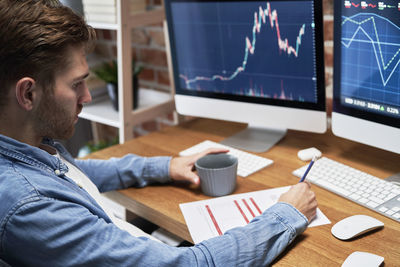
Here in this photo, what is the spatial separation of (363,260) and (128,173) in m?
0.68

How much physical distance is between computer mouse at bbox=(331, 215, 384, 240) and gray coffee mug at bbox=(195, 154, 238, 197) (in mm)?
282

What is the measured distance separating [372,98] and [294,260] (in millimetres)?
510

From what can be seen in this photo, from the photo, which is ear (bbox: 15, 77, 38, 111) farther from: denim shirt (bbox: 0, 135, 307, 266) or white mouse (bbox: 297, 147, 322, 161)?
white mouse (bbox: 297, 147, 322, 161)

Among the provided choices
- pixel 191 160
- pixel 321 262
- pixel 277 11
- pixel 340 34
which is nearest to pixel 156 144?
pixel 191 160

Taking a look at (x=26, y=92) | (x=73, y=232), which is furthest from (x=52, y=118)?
(x=73, y=232)

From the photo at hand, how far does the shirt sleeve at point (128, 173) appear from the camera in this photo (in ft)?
4.09

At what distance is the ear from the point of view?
80 cm

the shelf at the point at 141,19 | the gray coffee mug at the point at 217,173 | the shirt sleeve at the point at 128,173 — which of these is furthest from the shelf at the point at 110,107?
the gray coffee mug at the point at 217,173

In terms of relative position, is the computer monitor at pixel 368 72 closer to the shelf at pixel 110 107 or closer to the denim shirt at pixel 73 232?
the denim shirt at pixel 73 232

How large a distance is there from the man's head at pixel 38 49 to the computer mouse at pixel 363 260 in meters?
0.63

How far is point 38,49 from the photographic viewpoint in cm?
80

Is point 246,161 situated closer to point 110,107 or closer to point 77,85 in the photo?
point 77,85

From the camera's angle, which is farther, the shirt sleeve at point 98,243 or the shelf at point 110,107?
the shelf at point 110,107

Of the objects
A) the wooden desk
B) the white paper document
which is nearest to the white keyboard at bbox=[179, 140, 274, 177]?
the wooden desk
